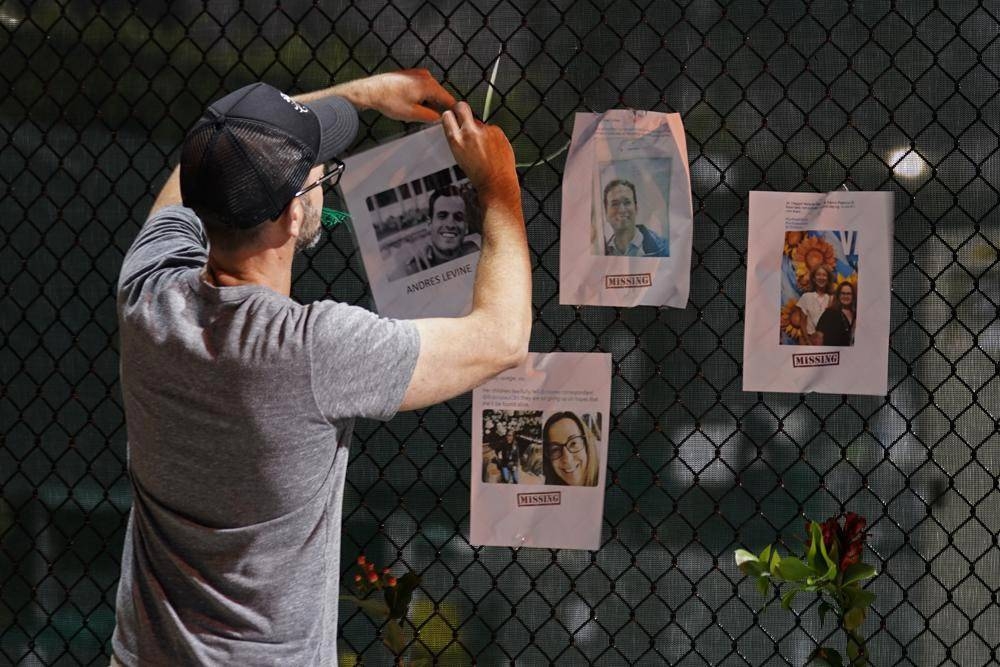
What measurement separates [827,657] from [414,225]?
2.91ft

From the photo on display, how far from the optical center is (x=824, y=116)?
166 centimetres

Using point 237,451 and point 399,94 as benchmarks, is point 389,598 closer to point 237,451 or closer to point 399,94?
point 237,451

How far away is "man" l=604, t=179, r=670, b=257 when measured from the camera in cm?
169

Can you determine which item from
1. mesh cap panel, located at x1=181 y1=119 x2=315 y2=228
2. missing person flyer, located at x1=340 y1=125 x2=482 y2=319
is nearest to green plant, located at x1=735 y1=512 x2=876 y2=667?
missing person flyer, located at x1=340 y1=125 x2=482 y2=319

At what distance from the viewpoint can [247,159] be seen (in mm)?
1234

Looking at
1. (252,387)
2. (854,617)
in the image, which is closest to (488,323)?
(252,387)

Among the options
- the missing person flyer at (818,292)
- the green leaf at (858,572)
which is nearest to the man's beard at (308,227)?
the missing person flyer at (818,292)

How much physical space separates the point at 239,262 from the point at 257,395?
0.55ft

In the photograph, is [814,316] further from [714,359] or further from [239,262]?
[239,262]

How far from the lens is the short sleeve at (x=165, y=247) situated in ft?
4.41

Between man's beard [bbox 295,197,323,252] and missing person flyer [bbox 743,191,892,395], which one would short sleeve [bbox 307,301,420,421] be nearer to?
man's beard [bbox 295,197,323,252]

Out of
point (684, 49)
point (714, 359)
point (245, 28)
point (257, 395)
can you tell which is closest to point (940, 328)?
point (714, 359)

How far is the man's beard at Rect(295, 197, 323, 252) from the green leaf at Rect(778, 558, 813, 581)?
81cm

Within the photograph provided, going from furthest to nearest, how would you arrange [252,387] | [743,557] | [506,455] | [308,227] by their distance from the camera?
[506,455] → [743,557] → [308,227] → [252,387]
